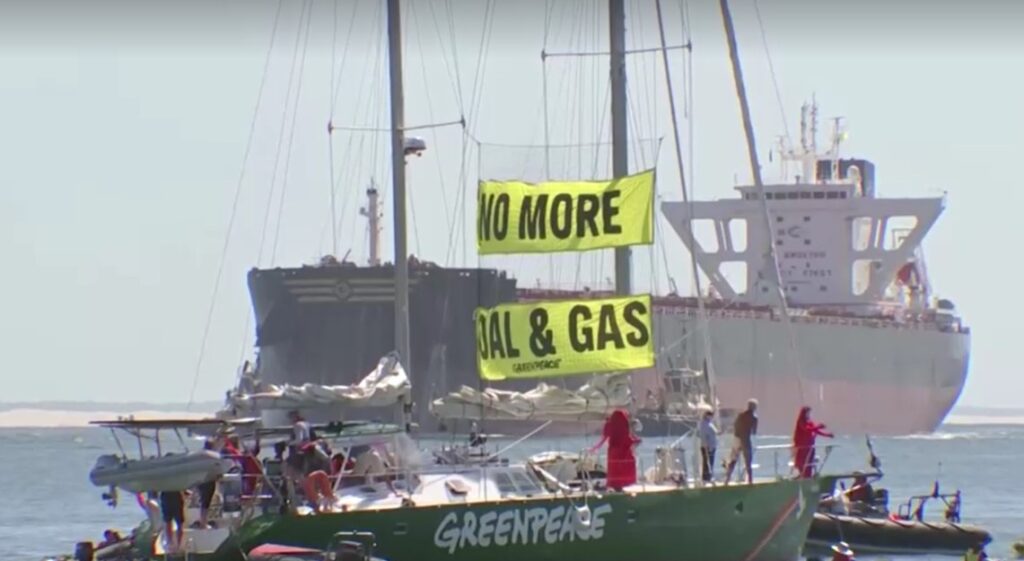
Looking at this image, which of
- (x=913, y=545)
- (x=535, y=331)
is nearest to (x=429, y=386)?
(x=913, y=545)

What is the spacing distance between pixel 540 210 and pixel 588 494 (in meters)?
3.38

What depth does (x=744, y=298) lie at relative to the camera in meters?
115

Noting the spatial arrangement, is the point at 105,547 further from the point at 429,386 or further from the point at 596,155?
the point at 429,386

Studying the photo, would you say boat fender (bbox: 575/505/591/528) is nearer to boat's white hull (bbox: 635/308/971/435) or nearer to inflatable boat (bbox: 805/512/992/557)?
inflatable boat (bbox: 805/512/992/557)

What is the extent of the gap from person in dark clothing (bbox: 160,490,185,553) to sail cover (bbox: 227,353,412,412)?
2575mm

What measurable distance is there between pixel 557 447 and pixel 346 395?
3187 centimetres

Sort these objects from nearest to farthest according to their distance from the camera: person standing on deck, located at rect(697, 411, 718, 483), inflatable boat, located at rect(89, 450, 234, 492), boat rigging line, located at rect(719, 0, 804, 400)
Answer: inflatable boat, located at rect(89, 450, 234, 492), person standing on deck, located at rect(697, 411, 718, 483), boat rigging line, located at rect(719, 0, 804, 400)

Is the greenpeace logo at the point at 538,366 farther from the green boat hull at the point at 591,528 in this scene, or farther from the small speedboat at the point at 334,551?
the small speedboat at the point at 334,551

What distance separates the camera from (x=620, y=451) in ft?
83.7

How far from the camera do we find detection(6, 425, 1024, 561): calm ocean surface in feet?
131

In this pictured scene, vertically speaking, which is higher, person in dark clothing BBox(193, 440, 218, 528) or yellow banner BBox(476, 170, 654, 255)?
yellow banner BBox(476, 170, 654, 255)

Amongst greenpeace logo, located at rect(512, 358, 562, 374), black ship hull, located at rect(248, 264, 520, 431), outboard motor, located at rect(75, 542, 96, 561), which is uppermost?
black ship hull, located at rect(248, 264, 520, 431)

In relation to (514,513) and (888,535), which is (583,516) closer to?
(514,513)

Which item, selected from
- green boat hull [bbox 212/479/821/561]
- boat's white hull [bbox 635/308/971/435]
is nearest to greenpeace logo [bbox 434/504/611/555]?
green boat hull [bbox 212/479/821/561]
